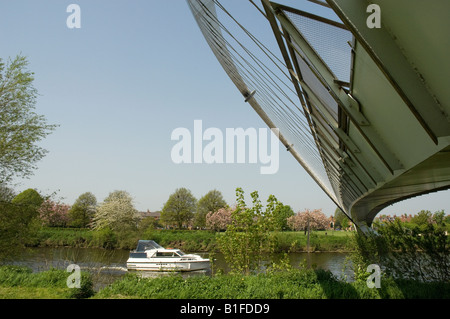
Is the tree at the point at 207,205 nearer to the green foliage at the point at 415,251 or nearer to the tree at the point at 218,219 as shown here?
the tree at the point at 218,219

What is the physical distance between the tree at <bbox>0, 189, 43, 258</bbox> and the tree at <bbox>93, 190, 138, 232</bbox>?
117 ft

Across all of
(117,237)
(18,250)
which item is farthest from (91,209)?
(18,250)

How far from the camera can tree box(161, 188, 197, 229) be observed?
6012 cm

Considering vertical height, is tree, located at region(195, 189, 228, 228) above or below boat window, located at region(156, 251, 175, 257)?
above

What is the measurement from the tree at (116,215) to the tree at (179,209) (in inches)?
332

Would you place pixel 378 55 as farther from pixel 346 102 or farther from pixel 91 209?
pixel 91 209

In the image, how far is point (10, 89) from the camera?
1222cm

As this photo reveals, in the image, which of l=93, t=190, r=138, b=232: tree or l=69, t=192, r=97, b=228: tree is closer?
l=93, t=190, r=138, b=232: tree

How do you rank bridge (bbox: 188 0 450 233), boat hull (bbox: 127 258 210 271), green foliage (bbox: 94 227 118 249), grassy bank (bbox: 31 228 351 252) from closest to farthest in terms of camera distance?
bridge (bbox: 188 0 450 233), boat hull (bbox: 127 258 210 271), grassy bank (bbox: 31 228 351 252), green foliage (bbox: 94 227 118 249)

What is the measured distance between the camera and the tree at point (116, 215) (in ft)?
160

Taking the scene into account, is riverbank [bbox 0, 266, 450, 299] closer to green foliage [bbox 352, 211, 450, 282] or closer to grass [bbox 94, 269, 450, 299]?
grass [bbox 94, 269, 450, 299]

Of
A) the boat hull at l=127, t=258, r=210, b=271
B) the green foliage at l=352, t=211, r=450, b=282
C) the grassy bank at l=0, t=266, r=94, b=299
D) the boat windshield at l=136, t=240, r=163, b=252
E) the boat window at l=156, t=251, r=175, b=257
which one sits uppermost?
the green foliage at l=352, t=211, r=450, b=282

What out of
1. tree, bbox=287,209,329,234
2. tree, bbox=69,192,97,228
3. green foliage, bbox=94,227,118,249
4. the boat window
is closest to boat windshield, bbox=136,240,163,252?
the boat window
